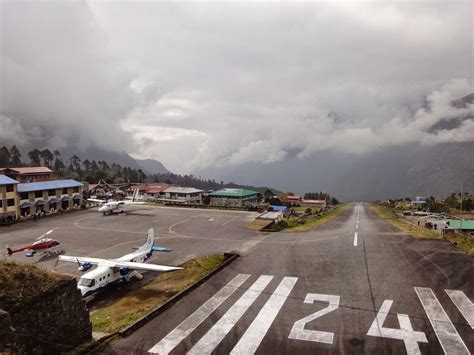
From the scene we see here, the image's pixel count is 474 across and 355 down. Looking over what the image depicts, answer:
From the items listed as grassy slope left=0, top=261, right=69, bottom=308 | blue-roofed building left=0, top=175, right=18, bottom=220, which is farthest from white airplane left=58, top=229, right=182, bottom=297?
blue-roofed building left=0, top=175, right=18, bottom=220

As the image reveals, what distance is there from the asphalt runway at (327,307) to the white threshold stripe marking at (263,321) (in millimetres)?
59

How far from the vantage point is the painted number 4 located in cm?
1766

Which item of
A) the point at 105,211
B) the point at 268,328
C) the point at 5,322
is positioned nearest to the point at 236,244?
the point at 268,328

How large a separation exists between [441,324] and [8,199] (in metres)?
75.4

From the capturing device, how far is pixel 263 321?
20.6 m

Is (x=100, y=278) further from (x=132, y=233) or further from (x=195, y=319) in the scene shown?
(x=132, y=233)

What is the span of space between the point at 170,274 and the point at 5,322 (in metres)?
17.7

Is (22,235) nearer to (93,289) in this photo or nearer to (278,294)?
(93,289)

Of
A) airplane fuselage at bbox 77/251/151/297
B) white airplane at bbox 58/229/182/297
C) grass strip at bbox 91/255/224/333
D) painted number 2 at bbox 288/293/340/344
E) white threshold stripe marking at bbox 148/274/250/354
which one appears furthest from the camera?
white airplane at bbox 58/229/182/297

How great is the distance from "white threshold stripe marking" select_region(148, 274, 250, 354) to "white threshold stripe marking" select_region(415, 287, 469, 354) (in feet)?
43.9

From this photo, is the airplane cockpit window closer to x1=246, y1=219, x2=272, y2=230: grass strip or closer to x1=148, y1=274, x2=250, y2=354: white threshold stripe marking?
x1=148, y1=274, x2=250, y2=354: white threshold stripe marking

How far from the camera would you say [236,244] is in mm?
43344

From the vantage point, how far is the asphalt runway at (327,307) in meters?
18.0

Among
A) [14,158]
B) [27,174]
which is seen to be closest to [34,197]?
[27,174]
